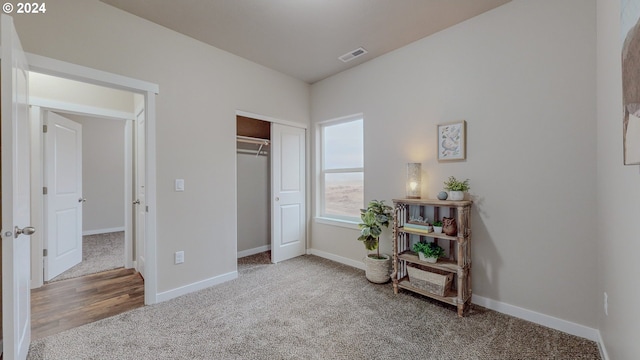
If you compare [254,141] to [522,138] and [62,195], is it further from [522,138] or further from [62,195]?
[522,138]

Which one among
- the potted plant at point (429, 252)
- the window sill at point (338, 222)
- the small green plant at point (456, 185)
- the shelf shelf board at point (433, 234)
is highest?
the small green plant at point (456, 185)

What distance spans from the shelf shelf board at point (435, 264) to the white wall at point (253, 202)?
243 cm

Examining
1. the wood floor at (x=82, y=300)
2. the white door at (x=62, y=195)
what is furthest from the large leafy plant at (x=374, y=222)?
the white door at (x=62, y=195)

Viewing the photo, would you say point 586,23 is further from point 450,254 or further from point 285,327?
point 285,327

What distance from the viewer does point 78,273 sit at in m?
3.18

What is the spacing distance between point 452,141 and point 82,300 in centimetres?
393

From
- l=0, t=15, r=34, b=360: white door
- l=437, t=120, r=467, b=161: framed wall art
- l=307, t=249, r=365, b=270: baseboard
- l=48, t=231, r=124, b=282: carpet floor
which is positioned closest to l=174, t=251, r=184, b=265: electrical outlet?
l=0, t=15, r=34, b=360: white door

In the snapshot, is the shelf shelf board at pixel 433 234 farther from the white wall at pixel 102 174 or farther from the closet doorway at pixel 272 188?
the white wall at pixel 102 174

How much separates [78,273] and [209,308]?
7.19ft

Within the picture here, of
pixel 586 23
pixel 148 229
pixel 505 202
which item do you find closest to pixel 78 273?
pixel 148 229

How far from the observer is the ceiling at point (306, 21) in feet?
7.13

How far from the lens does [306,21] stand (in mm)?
2402

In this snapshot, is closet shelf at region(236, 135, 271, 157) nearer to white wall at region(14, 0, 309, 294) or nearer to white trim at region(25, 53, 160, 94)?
white wall at region(14, 0, 309, 294)

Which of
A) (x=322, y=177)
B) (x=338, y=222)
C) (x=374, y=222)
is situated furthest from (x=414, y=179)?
(x=322, y=177)
